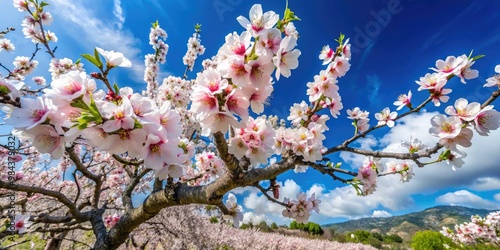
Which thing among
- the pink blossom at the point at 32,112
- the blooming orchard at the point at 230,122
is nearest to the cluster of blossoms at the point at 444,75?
the blooming orchard at the point at 230,122

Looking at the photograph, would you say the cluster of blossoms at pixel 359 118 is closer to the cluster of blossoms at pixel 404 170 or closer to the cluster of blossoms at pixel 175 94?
the cluster of blossoms at pixel 404 170

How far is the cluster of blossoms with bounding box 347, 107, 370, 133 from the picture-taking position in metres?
2.74

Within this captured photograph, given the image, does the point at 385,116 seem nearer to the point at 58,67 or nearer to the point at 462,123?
the point at 462,123

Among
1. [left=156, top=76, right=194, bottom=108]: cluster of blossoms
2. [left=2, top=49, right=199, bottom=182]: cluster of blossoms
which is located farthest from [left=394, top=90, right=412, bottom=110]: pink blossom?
[left=156, top=76, right=194, bottom=108]: cluster of blossoms

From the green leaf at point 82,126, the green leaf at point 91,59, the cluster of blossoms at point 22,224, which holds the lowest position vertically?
the cluster of blossoms at point 22,224

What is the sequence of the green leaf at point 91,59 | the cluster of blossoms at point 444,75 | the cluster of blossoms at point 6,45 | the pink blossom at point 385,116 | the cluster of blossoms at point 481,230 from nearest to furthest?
the green leaf at point 91,59 < the cluster of blossoms at point 444,75 < the pink blossom at point 385,116 < the cluster of blossoms at point 6,45 < the cluster of blossoms at point 481,230

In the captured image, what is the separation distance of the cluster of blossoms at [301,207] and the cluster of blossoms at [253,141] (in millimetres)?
1006

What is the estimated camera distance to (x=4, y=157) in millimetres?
5723

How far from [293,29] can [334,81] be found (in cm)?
81

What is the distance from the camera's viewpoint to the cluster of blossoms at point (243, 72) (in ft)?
3.67

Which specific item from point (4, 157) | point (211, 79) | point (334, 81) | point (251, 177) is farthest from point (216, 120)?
point (4, 157)

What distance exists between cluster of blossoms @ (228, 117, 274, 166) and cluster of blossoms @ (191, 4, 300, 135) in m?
0.35

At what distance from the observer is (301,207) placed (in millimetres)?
2389

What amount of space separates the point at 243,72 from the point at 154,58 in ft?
20.4
